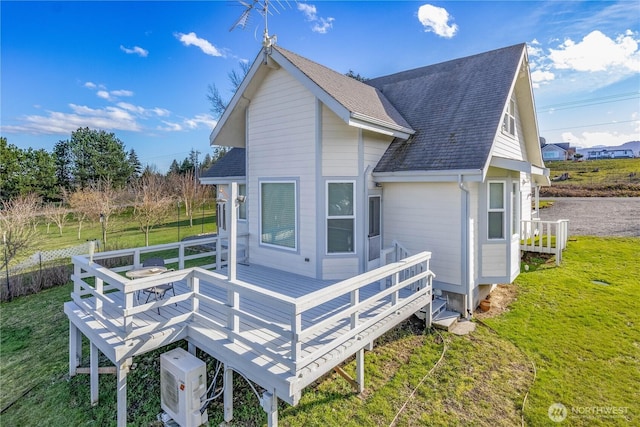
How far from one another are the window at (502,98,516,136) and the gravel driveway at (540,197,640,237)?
34.2 feet

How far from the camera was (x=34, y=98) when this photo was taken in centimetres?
3192

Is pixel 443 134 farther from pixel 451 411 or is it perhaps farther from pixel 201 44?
pixel 201 44

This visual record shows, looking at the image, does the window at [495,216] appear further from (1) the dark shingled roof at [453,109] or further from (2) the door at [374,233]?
(2) the door at [374,233]

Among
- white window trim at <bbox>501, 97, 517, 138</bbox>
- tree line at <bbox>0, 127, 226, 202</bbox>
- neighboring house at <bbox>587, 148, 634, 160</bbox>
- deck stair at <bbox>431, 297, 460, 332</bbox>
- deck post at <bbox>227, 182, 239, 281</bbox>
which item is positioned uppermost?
neighboring house at <bbox>587, 148, 634, 160</bbox>

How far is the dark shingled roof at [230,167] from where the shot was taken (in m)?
14.0

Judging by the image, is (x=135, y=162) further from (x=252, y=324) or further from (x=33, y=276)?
(x=252, y=324)

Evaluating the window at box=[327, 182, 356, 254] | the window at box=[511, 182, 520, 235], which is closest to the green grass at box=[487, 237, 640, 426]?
the window at box=[511, 182, 520, 235]

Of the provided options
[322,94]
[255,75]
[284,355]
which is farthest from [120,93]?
[284,355]

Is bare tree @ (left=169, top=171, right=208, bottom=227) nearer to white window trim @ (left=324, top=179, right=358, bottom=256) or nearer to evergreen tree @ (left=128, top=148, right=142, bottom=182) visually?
evergreen tree @ (left=128, top=148, right=142, bottom=182)

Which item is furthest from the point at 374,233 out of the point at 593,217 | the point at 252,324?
the point at 593,217

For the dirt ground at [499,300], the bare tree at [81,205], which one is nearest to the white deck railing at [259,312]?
the dirt ground at [499,300]

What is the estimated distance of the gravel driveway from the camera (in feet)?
53.6

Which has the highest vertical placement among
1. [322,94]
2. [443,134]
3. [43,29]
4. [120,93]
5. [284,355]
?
[120,93]

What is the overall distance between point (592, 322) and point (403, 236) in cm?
452
